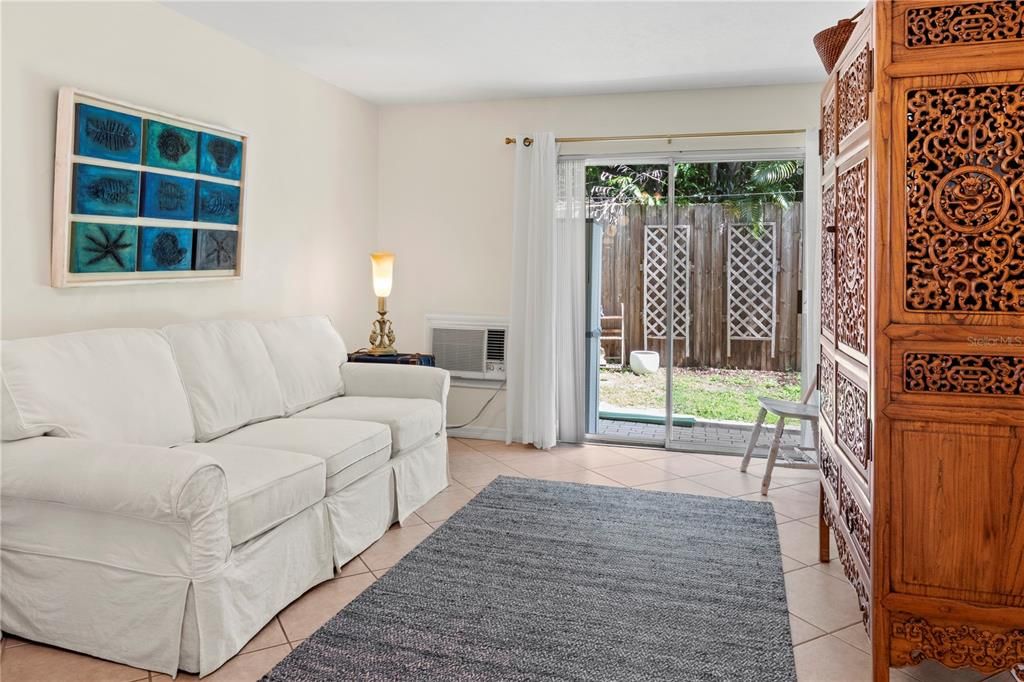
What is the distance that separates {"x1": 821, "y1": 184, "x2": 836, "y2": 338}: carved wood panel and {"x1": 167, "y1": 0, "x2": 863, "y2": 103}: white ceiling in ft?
3.74

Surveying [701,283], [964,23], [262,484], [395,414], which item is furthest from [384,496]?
[701,283]

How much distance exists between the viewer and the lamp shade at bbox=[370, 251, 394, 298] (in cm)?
468

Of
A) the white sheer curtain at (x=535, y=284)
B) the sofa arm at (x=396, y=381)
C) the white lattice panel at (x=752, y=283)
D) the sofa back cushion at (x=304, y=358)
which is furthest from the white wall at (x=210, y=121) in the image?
the white lattice panel at (x=752, y=283)

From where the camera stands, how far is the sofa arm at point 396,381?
391 cm

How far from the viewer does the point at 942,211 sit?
5.81ft

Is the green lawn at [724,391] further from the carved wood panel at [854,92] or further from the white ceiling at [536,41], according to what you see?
the carved wood panel at [854,92]

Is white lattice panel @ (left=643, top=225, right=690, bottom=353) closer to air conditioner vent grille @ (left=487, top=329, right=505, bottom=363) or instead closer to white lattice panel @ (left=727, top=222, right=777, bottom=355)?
white lattice panel @ (left=727, top=222, right=777, bottom=355)

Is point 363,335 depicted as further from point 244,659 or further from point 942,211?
point 942,211

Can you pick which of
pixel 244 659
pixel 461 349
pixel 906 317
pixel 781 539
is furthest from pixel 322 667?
pixel 461 349

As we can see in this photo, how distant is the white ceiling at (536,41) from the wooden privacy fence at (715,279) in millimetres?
967

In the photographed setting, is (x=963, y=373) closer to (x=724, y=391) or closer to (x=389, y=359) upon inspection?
(x=389, y=359)

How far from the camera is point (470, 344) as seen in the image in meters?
5.25

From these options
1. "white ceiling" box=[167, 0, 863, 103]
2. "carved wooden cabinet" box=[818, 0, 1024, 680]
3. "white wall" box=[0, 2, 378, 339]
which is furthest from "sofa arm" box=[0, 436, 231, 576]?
"white ceiling" box=[167, 0, 863, 103]

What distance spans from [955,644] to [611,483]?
2.39 m
